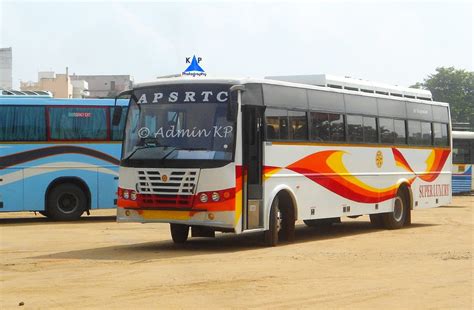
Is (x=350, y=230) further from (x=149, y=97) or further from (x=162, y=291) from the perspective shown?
(x=162, y=291)

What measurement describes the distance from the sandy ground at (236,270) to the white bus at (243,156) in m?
0.69

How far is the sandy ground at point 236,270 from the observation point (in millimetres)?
10547

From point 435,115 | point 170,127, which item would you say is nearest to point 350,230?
point 435,115

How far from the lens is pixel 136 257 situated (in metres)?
15.3

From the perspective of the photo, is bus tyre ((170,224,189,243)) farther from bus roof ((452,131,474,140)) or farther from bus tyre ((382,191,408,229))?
bus roof ((452,131,474,140))

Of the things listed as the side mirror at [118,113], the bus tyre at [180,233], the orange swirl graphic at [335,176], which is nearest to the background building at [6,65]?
the orange swirl graphic at [335,176]

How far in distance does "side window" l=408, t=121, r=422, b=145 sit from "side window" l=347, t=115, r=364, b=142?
2.91 metres

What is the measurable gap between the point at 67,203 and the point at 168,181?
9.56 meters

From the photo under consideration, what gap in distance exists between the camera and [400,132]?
2311cm

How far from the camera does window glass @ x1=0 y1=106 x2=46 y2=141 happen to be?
24.4m

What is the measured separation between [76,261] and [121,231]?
7.39 m

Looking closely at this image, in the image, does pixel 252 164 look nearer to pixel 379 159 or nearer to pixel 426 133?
pixel 379 159

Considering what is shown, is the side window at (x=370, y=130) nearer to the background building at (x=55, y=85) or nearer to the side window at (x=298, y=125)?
the side window at (x=298, y=125)

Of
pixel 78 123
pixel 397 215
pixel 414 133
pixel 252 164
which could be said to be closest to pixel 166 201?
pixel 252 164
